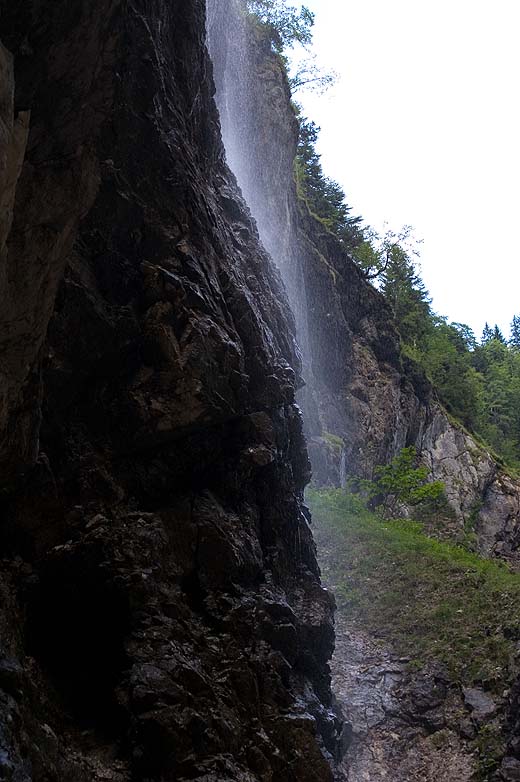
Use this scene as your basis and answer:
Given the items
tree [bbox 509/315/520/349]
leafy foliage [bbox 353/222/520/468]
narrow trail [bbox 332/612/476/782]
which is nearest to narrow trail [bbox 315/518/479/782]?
narrow trail [bbox 332/612/476/782]

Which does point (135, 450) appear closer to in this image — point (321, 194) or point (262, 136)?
point (262, 136)

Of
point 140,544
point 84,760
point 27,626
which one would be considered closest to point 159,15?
point 140,544

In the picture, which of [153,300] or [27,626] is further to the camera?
[153,300]

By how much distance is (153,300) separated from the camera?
325 inches

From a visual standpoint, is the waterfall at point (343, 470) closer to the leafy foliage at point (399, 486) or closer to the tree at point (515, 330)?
the leafy foliage at point (399, 486)

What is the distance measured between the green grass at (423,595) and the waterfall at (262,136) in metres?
5.07

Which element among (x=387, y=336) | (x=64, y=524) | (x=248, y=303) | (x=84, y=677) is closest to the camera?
(x=84, y=677)

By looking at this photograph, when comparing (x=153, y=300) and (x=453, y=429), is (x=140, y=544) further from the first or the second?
(x=453, y=429)

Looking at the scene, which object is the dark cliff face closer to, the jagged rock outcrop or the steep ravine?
the steep ravine

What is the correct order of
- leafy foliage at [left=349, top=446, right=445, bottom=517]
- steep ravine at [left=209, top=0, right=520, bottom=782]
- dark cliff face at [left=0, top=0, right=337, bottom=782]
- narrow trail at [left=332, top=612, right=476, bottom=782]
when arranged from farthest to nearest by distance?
1. steep ravine at [left=209, top=0, right=520, bottom=782]
2. leafy foliage at [left=349, top=446, right=445, bottom=517]
3. narrow trail at [left=332, top=612, right=476, bottom=782]
4. dark cliff face at [left=0, top=0, right=337, bottom=782]

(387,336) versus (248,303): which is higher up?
(387,336)

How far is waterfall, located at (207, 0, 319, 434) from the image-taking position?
22.6 meters

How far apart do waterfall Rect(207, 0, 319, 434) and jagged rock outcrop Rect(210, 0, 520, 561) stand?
0.15ft

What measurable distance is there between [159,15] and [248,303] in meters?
3.84
